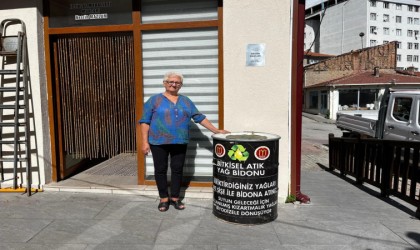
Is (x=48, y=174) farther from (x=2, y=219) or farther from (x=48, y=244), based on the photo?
(x=48, y=244)

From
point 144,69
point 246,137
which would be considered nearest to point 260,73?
point 246,137

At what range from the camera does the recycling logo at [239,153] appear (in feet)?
12.7

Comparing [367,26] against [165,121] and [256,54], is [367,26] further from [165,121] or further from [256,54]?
[165,121]

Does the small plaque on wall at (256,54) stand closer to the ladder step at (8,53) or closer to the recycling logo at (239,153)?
the recycling logo at (239,153)

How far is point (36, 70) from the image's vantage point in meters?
5.10

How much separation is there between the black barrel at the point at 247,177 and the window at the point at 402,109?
16.8ft

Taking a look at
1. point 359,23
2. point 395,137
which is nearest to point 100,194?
point 395,137

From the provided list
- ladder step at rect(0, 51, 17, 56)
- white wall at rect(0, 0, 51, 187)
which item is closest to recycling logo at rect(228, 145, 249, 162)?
white wall at rect(0, 0, 51, 187)

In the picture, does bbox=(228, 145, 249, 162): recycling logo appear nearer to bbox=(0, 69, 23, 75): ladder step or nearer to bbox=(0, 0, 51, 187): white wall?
bbox=(0, 0, 51, 187): white wall

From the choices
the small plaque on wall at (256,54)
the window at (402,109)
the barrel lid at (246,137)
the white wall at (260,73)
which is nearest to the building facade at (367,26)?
the window at (402,109)

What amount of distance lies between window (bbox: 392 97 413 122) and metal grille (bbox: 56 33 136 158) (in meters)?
6.15

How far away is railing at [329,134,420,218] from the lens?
457 centimetres

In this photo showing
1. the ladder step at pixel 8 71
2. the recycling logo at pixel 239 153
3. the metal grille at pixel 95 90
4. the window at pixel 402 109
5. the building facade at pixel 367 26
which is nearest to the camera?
the recycling logo at pixel 239 153

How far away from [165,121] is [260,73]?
1.55 m
